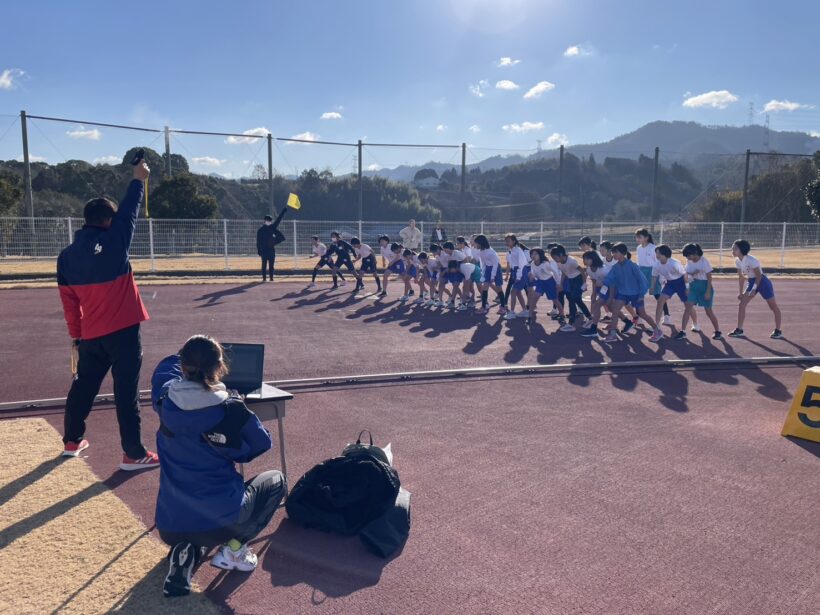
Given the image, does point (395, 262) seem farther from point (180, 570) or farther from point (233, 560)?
point (180, 570)

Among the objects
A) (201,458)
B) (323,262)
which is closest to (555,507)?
(201,458)

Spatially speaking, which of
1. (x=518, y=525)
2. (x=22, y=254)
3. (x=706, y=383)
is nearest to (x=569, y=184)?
(x=22, y=254)

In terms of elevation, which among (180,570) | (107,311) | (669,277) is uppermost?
(107,311)

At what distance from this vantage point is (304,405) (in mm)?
7262

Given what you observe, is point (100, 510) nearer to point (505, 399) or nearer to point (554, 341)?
point (505, 399)

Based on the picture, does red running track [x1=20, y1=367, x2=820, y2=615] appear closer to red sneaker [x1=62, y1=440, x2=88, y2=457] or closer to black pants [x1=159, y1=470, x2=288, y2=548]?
red sneaker [x1=62, y1=440, x2=88, y2=457]

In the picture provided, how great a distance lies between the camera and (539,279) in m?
13.9

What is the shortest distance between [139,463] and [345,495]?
212 centimetres

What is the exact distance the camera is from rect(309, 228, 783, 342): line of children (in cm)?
1152

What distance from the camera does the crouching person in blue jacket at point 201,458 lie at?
353 centimetres

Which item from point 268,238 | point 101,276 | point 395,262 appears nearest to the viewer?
point 101,276

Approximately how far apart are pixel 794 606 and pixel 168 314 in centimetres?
1265

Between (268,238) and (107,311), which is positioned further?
(268,238)

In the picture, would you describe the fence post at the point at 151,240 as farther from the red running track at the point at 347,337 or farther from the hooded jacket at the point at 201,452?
the hooded jacket at the point at 201,452
